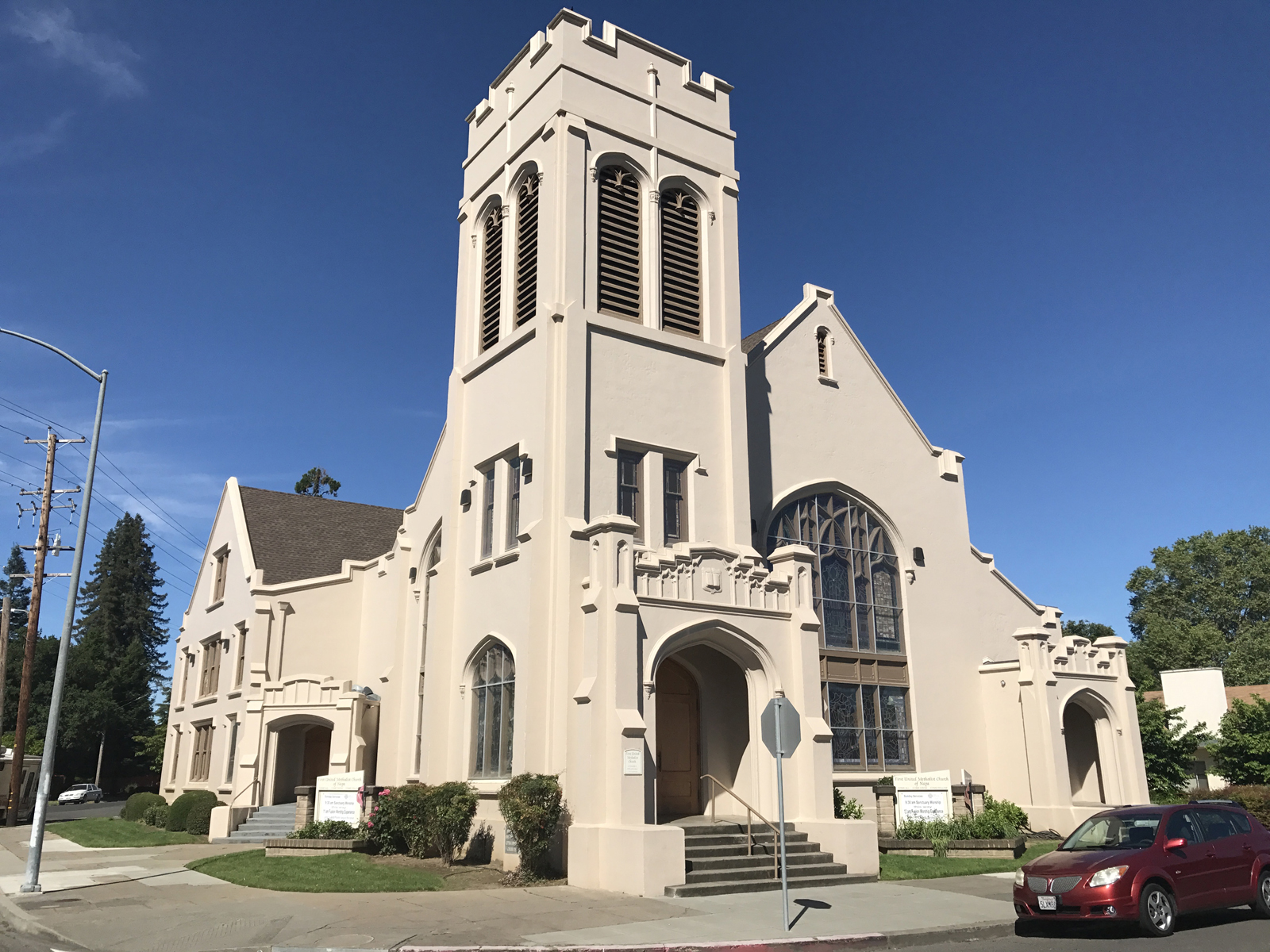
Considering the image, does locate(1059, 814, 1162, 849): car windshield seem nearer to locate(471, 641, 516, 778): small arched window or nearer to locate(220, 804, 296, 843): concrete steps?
locate(471, 641, 516, 778): small arched window

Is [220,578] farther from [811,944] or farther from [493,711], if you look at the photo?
[811,944]

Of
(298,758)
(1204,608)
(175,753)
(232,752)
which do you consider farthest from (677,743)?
(1204,608)

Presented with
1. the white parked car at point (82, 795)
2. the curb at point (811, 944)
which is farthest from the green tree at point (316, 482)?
the curb at point (811, 944)

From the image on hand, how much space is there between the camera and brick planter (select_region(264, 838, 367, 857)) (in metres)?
20.6

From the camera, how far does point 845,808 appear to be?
20.5m

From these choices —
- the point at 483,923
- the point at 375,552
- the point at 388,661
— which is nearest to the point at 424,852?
the point at 483,923

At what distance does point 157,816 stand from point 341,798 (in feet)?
42.8

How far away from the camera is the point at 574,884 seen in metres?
16.0

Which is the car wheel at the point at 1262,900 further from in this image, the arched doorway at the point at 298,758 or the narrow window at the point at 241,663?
the narrow window at the point at 241,663

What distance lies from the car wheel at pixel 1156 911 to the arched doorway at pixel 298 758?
22572 millimetres

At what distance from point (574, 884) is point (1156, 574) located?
66559 millimetres

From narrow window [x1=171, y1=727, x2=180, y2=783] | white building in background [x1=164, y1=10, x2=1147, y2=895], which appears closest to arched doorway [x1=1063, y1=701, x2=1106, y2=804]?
white building in background [x1=164, y1=10, x2=1147, y2=895]

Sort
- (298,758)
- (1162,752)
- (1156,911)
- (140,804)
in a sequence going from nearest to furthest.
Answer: (1156,911) < (1162,752) < (298,758) < (140,804)

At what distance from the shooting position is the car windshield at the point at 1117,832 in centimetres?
1208
